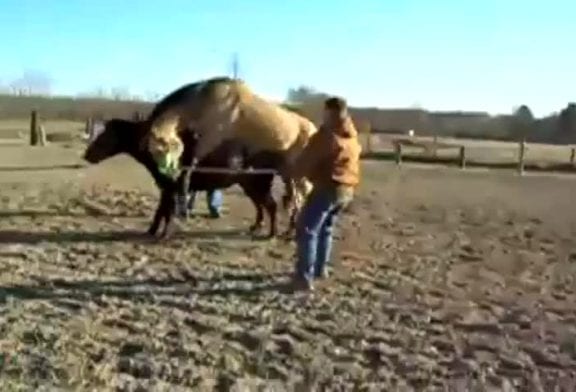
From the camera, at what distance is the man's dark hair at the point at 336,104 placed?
9438 millimetres

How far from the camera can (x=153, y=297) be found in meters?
8.91

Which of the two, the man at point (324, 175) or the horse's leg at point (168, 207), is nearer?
the man at point (324, 175)

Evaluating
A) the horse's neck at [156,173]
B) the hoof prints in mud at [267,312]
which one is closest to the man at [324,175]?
the hoof prints in mud at [267,312]

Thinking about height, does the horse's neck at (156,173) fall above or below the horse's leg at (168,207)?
above

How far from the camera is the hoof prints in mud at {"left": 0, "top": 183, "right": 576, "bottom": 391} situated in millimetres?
6703

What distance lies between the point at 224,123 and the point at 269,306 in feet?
15.5

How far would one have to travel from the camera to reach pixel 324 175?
951 centimetres

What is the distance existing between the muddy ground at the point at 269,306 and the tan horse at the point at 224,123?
3.46ft

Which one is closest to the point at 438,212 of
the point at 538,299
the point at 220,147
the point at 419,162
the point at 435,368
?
the point at 220,147

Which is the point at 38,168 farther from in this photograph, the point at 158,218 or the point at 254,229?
the point at 158,218

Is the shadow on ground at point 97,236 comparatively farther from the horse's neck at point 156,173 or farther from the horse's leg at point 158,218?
the horse's neck at point 156,173

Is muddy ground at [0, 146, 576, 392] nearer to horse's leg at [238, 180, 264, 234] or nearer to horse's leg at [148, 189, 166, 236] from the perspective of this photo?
horse's leg at [148, 189, 166, 236]

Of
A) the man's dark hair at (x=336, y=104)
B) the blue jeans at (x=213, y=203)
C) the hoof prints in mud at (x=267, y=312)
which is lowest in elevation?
the hoof prints in mud at (x=267, y=312)

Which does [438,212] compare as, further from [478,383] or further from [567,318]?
[478,383]
